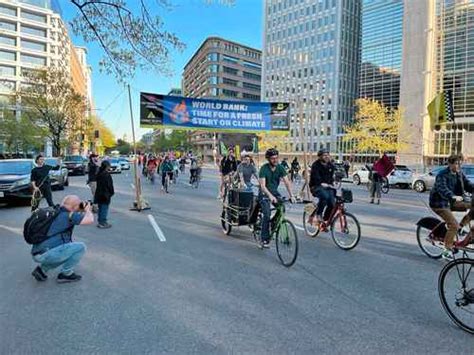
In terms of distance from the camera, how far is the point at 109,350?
11.0 feet

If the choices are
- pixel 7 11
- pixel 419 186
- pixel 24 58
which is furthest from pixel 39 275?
pixel 7 11

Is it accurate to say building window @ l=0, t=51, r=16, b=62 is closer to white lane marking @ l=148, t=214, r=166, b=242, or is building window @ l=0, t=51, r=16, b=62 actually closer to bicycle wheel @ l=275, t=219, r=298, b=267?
white lane marking @ l=148, t=214, r=166, b=242

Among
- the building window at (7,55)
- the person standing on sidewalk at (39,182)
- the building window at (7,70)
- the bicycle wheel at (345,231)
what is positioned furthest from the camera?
the building window at (7,55)

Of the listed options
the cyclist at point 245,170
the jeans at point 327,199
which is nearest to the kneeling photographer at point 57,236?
the jeans at point 327,199

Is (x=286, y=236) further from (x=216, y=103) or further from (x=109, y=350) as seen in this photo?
(x=216, y=103)

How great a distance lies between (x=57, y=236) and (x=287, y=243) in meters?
3.32

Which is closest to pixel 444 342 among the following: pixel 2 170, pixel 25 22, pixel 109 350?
pixel 109 350

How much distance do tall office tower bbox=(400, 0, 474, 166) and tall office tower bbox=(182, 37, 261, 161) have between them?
171 ft

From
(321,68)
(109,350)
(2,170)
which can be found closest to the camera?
(109,350)

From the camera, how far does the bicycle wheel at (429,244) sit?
6.61m

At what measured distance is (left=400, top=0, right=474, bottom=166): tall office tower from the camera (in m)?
52.6

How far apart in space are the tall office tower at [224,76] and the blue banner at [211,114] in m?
90.5

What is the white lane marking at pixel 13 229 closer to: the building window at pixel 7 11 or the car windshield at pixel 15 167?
the car windshield at pixel 15 167

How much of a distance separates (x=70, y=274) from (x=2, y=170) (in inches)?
425
